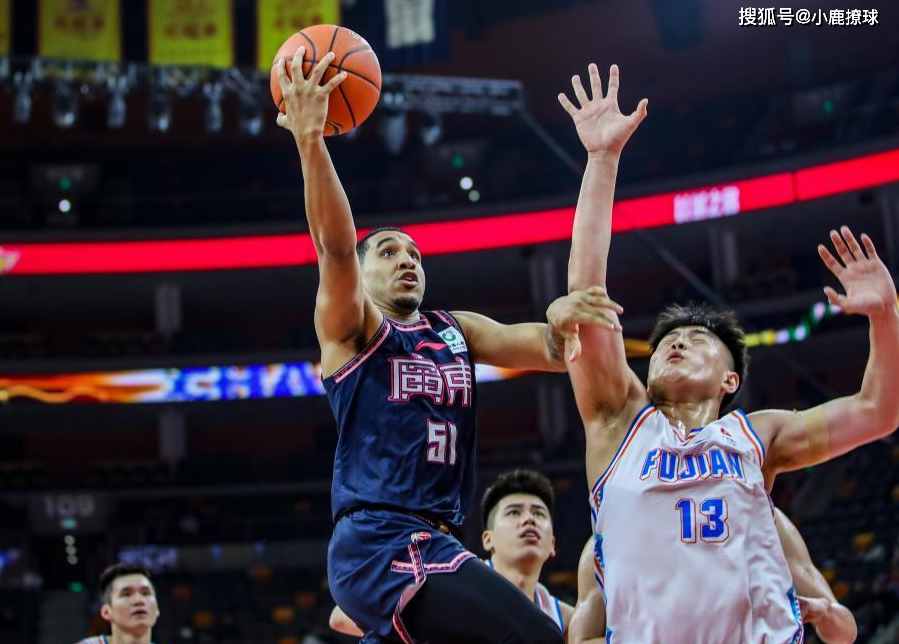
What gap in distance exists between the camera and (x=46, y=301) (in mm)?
26656

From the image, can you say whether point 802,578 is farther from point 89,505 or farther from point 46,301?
point 46,301

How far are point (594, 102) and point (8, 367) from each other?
902 inches

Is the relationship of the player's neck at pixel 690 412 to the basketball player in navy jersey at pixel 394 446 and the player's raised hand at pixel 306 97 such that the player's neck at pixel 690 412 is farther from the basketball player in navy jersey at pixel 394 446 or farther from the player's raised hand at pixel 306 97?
the player's raised hand at pixel 306 97

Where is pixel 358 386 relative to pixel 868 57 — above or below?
below

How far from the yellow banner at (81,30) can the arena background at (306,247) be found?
0.19 ft

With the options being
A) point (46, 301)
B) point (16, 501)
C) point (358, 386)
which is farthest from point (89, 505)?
point (358, 386)

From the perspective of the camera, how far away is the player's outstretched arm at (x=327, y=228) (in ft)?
13.0

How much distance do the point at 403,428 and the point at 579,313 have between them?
2.48 ft

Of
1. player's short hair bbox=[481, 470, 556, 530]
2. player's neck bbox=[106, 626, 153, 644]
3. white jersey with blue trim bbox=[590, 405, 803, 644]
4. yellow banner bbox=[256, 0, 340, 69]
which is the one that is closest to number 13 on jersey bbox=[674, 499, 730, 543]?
white jersey with blue trim bbox=[590, 405, 803, 644]

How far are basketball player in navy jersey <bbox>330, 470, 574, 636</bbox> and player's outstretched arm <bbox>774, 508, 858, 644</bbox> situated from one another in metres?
1.68

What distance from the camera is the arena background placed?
851 inches

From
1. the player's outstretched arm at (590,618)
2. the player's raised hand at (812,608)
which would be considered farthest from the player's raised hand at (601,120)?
the player's raised hand at (812,608)

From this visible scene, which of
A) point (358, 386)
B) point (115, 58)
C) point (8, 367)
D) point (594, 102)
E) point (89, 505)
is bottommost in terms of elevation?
point (89, 505)

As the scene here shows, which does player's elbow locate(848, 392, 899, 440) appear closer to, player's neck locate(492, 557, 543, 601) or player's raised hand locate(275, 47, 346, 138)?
player's raised hand locate(275, 47, 346, 138)
